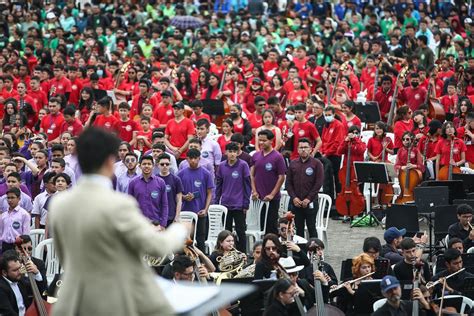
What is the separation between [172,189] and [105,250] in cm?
915

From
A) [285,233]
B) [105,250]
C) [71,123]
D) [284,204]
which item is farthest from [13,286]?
[71,123]

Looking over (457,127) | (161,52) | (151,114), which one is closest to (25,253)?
(151,114)

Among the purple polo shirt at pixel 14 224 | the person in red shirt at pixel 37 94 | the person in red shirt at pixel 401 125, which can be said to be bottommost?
the purple polo shirt at pixel 14 224

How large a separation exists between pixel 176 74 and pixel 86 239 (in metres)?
18.5

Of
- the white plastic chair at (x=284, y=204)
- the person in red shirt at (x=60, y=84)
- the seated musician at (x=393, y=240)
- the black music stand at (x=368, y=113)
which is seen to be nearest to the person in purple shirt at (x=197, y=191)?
the white plastic chair at (x=284, y=204)

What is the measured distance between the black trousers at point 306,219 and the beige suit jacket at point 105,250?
400 inches

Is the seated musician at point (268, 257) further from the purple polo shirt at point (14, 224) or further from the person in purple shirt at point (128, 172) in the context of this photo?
the person in purple shirt at point (128, 172)

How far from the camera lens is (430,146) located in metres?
19.1

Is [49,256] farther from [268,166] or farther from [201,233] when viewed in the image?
[268,166]

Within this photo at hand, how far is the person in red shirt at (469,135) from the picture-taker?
1908 cm

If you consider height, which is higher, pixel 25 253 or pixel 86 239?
pixel 86 239

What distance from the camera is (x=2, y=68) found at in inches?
1045

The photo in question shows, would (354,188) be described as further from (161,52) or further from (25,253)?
(161,52)

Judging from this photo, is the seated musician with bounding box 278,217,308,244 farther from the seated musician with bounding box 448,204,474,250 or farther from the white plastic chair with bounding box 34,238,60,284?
the white plastic chair with bounding box 34,238,60,284
